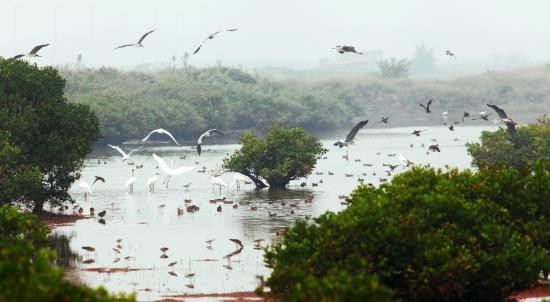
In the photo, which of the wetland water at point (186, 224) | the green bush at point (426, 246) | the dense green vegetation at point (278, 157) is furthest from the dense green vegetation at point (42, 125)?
the green bush at point (426, 246)

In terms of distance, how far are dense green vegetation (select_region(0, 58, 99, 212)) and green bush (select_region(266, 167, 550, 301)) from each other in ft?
107

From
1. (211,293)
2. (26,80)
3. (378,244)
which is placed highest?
(26,80)

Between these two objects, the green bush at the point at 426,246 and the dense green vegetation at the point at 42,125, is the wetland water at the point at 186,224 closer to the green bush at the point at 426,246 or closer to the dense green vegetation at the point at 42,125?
the dense green vegetation at the point at 42,125

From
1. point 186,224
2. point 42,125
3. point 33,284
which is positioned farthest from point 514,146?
point 33,284

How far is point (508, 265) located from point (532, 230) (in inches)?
113

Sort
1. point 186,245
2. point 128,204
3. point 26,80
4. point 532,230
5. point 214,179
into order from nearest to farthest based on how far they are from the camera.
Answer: point 532,230 → point 186,245 → point 26,80 → point 128,204 → point 214,179

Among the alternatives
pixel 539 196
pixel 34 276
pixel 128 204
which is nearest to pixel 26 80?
pixel 128 204

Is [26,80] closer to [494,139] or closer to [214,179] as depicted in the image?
[214,179]

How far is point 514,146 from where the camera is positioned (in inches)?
3438

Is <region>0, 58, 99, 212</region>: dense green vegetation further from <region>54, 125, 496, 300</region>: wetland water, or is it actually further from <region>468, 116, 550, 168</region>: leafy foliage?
<region>468, 116, 550, 168</region>: leafy foliage

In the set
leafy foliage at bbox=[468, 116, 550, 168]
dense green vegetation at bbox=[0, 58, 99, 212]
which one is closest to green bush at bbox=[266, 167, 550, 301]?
dense green vegetation at bbox=[0, 58, 99, 212]

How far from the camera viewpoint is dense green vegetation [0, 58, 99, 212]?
63.5 metres

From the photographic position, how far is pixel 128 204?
252 ft

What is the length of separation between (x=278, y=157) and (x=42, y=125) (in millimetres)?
24176
